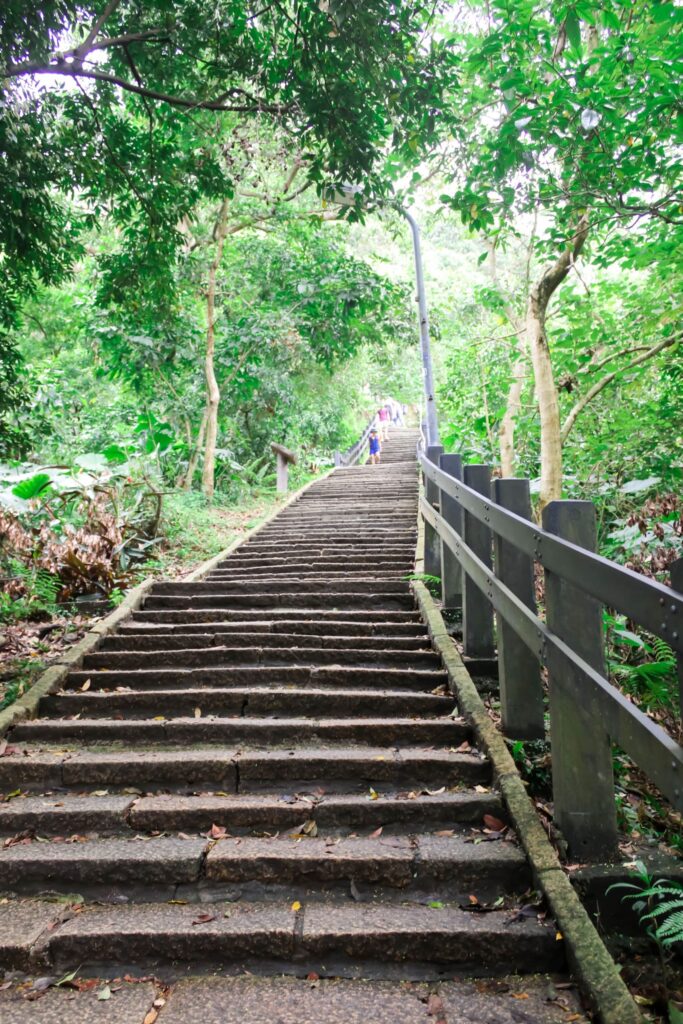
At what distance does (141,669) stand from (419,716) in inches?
88.5

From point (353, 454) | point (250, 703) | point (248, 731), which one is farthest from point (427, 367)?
point (353, 454)

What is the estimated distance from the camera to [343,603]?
7.02 m

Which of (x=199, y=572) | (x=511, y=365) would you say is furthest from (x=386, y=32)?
(x=511, y=365)

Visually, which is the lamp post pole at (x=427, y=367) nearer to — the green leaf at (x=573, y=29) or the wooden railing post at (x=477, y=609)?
the green leaf at (x=573, y=29)

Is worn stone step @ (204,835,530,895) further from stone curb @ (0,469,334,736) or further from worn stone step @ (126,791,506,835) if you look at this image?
stone curb @ (0,469,334,736)

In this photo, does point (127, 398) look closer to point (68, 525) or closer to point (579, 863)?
point (68, 525)

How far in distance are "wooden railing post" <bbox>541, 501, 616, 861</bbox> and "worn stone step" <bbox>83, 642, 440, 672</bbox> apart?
8.06 ft

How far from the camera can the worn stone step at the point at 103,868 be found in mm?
3289

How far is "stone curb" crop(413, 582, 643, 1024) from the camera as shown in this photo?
2.34 metres

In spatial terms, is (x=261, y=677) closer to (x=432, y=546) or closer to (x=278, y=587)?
(x=278, y=587)

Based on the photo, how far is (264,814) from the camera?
3.65 metres

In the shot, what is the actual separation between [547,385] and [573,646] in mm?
5899

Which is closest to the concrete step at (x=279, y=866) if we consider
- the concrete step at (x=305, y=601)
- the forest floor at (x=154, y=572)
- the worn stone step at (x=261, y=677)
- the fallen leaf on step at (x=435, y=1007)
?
the fallen leaf on step at (x=435, y=1007)

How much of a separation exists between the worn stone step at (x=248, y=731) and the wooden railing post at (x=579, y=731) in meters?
1.28
